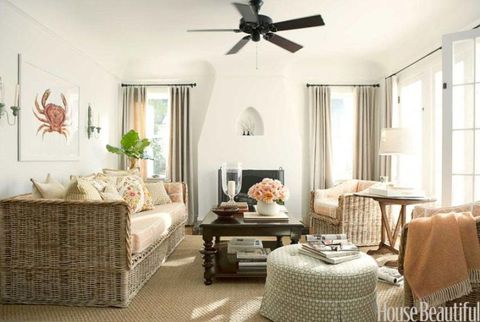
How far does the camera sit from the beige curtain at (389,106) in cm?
507

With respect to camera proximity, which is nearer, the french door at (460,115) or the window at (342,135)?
the french door at (460,115)

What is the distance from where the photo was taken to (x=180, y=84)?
5680 mm

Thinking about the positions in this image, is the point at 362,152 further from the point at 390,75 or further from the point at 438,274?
the point at 438,274

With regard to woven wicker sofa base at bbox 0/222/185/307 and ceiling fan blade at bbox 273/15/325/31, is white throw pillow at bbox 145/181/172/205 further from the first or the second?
ceiling fan blade at bbox 273/15/325/31

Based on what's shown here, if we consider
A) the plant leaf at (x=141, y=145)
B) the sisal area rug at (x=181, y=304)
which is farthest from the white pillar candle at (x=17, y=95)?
the plant leaf at (x=141, y=145)

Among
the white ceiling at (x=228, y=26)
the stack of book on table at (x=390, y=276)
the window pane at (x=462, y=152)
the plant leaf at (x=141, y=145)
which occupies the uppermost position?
the white ceiling at (x=228, y=26)

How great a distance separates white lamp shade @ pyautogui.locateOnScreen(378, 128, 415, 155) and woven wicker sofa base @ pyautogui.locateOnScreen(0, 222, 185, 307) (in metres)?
2.77

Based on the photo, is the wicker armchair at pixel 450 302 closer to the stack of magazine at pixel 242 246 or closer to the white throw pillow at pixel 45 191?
the stack of magazine at pixel 242 246

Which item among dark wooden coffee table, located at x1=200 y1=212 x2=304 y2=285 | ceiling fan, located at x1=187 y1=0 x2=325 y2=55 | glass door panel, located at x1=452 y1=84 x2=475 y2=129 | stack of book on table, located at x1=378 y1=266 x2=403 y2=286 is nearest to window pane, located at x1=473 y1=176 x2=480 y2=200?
glass door panel, located at x1=452 y1=84 x2=475 y2=129

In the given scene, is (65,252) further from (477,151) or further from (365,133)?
(365,133)

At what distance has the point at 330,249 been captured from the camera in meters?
2.22

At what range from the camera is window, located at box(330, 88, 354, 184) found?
5.73m

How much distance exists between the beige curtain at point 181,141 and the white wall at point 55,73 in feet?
3.06

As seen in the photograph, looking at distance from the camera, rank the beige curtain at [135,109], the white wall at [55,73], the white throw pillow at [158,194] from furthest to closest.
→ the beige curtain at [135,109], the white throw pillow at [158,194], the white wall at [55,73]
